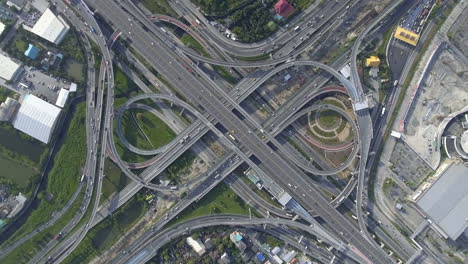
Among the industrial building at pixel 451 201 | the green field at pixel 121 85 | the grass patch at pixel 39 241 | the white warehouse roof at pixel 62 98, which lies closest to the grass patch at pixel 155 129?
the green field at pixel 121 85

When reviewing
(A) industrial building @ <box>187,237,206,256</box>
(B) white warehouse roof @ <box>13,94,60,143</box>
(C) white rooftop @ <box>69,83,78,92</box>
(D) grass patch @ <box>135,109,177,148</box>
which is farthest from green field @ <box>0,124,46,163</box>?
(A) industrial building @ <box>187,237,206,256</box>

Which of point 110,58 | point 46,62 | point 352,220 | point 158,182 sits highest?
point 46,62

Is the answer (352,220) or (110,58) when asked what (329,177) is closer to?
(352,220)

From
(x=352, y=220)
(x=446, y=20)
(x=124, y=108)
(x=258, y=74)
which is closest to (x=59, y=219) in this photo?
(x=124, y=108)

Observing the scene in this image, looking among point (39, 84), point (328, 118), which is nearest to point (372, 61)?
point (328, 118)

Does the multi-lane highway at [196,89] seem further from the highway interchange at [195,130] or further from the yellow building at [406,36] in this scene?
the yellow building at [406,36]
